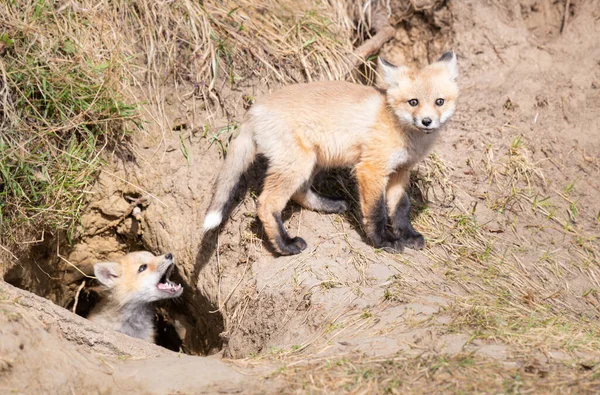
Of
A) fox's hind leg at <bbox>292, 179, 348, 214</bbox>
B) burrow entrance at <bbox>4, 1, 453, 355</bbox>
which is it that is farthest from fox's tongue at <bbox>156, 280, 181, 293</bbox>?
fox's hind leg at <bbox>292, 179, 348, 214</bbox>

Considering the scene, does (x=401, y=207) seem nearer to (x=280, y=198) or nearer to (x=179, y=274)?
(x=280, y=198)

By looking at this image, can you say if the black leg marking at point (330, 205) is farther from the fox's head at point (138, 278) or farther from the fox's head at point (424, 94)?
the fox's head at point (138, 278)

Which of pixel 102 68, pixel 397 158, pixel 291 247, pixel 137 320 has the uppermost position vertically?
pixel 102 68

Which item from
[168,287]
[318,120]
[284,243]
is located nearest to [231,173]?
[284,243]

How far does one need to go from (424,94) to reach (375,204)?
2.94 ft

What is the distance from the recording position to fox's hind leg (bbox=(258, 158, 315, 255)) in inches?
187

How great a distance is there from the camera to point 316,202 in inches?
209

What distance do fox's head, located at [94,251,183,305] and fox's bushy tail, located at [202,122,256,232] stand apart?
0.88m

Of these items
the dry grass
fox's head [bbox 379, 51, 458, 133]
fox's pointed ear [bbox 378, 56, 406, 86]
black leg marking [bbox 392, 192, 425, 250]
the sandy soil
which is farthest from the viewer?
black leg marking [bbox 392, 192, 425, 250]

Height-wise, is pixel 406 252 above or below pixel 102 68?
below

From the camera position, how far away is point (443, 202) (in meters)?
5.56

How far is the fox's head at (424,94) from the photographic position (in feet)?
15.2

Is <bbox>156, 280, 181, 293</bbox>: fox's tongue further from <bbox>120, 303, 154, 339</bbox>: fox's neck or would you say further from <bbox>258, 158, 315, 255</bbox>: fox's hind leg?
<bbox>258, 158, 315, 255</bbox>: fox's hind leg

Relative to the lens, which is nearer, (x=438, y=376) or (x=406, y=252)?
(x=438, y=376)
